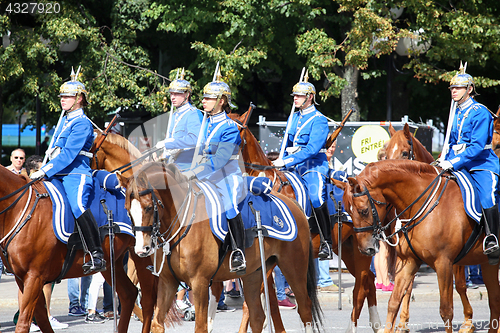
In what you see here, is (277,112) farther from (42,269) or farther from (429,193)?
(42,269)

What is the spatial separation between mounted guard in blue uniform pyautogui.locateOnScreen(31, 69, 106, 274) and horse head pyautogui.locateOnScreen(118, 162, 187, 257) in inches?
49.9

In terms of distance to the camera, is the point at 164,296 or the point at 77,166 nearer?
the point at 164,296

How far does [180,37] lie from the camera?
714 inches

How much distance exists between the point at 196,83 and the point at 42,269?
9876 millimetres

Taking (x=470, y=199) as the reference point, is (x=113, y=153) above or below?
above

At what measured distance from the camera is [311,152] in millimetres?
8805

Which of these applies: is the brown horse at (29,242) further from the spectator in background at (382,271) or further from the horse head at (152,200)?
the spectator in background at (382,271)

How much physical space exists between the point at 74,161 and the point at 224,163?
1.91m

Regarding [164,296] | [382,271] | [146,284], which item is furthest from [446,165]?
[382,271]

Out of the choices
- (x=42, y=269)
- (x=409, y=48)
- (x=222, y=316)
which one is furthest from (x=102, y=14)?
(x=42, y=269)

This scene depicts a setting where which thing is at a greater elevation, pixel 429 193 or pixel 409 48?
pixel 409 48

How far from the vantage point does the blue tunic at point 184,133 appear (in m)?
7.66

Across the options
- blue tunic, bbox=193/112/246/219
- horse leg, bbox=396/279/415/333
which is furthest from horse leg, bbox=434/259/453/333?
blue tunic, bbox=193/112/246/219

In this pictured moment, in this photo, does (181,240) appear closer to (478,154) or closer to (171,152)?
(171,152)
